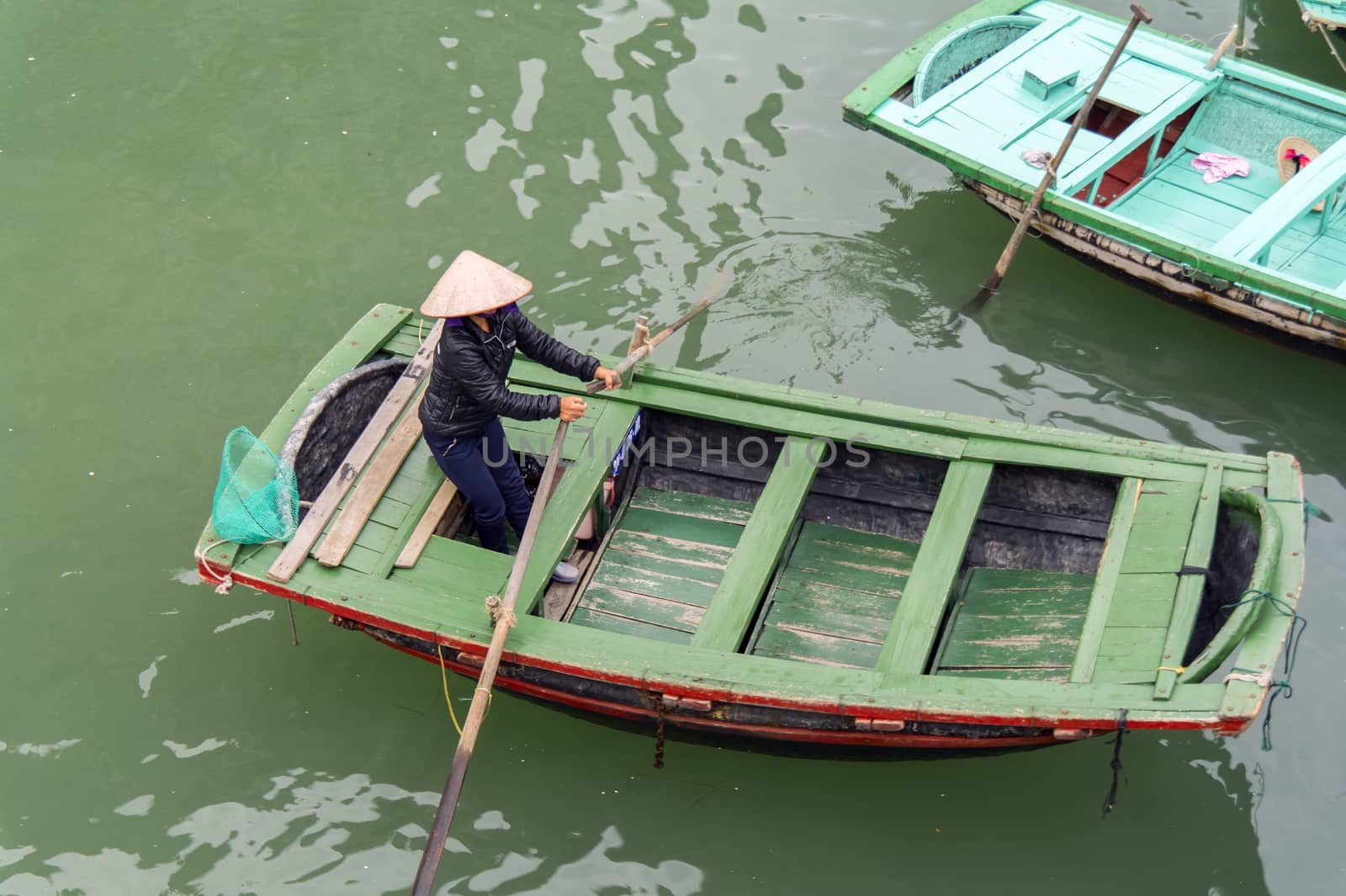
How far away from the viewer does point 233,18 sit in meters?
11.4

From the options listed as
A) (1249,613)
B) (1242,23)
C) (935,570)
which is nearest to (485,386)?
(935,570)

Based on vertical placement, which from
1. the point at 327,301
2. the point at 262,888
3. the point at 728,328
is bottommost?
the point at 262,888

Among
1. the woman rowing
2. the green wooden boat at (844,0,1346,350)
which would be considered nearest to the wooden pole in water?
the green wooden boat at (844,0,1346,350)

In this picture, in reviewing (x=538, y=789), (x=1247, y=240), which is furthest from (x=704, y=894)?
(x=1247, y=240)

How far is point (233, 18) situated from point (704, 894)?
9.38 m

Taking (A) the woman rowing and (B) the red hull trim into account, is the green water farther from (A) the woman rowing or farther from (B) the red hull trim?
(A) the woman rowing

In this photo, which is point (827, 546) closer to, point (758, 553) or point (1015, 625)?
point (758, 553)

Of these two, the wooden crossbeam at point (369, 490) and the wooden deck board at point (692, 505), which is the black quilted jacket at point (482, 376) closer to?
the wooden crossbeam at point (369, 490)

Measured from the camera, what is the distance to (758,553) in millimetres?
6188

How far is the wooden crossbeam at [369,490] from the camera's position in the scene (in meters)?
6.16

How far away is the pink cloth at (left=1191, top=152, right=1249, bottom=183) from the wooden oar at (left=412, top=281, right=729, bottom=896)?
16.8 feet

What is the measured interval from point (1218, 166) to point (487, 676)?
697 centimetres

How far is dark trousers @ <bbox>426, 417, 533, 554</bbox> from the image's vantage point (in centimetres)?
627

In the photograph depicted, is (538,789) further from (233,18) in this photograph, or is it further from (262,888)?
(233,18)
